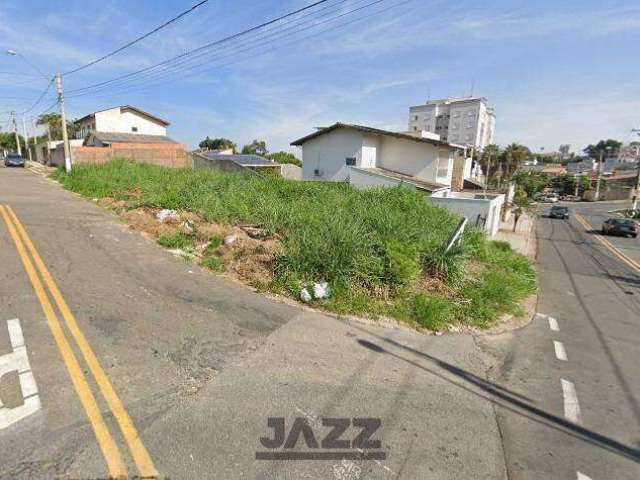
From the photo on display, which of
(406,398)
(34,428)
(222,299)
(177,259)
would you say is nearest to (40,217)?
(177,259)

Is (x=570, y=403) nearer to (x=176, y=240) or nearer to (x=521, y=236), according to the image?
(x=176, y=240)

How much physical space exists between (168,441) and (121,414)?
583mm

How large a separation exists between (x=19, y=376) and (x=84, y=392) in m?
0.78

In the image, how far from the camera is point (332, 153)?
25281 mm

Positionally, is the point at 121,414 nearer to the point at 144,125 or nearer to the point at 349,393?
the point at 349,393

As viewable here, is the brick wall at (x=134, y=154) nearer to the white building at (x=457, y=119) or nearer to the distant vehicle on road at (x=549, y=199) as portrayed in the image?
the distant vehicle on road at (x=549, y=199)

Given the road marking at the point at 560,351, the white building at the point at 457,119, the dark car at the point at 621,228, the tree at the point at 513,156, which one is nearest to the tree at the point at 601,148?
the white building at the point at 457,119

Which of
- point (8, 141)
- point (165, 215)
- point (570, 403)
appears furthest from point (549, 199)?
point (8, 141)

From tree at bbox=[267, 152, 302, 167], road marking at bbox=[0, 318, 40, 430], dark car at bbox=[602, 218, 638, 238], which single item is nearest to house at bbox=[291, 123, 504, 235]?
dark car at bbox=[602, 218, 638, 238]

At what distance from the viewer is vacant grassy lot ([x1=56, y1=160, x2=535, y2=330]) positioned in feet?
21.0

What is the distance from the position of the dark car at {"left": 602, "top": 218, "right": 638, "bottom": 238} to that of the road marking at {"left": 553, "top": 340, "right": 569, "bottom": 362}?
26937 mm

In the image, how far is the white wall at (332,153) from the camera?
23.9 meters

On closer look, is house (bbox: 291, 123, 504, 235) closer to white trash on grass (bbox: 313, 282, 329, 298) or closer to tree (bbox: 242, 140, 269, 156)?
white trash on grass (bbox: 313, 282, 329, 298)

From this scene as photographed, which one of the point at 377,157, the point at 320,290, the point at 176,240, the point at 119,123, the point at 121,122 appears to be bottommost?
the point at 320,290
